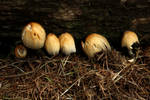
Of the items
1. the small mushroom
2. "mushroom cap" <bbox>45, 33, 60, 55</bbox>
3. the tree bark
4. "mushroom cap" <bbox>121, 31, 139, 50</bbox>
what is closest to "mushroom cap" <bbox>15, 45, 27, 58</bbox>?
the tree bark

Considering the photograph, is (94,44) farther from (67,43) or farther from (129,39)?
(129,39)

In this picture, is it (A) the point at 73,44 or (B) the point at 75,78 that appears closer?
(B) the point at 75,78

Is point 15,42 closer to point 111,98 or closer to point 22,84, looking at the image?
point 22,84

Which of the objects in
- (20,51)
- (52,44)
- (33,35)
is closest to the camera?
(33,35)

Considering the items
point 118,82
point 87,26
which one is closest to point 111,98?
point 118,82

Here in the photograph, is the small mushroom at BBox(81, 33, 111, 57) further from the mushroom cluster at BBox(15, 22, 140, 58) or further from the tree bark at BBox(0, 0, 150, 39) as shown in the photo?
the tree bark at BBox(0, 0, 150, 39)

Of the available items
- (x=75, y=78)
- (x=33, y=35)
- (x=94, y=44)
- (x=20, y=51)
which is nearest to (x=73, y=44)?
(x=94, y=44)
